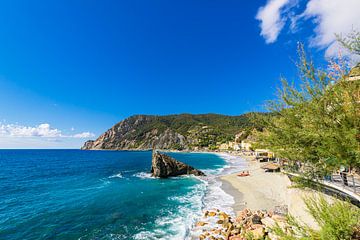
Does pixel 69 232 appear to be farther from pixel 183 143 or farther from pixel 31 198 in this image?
pixel 183 143

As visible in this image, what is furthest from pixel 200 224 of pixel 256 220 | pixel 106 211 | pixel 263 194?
pixel 263 194

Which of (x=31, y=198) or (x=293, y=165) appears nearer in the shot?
(x=293, y=165)

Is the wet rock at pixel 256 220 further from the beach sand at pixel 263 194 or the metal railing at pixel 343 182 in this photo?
the metal railing at pixel 343 182

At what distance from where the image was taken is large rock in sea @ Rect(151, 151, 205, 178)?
4028 cm

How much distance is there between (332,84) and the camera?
5555 mm

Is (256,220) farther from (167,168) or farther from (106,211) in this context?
(167,168)

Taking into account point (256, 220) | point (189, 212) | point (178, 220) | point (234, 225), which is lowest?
point (178, 220)

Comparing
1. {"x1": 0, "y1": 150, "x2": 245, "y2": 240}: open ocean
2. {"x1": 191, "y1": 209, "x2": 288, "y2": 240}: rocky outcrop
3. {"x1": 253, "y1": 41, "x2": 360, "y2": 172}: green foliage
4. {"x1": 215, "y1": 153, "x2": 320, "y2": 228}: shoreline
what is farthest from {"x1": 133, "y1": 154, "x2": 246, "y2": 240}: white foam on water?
{"x1": 253, "y1": 41, "x2": 360, "y2": 172}: green foliage

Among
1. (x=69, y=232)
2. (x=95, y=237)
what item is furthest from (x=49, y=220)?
(x=95, y=237)

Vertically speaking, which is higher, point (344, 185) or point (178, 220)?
point (344, 185)

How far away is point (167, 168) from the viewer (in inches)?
1604

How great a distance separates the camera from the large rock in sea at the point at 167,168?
132 ft

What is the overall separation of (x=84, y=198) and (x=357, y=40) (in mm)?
29486

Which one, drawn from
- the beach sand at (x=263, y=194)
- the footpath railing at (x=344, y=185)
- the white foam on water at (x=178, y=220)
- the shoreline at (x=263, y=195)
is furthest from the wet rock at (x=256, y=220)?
the footpath railing at (x=344, y=185)
